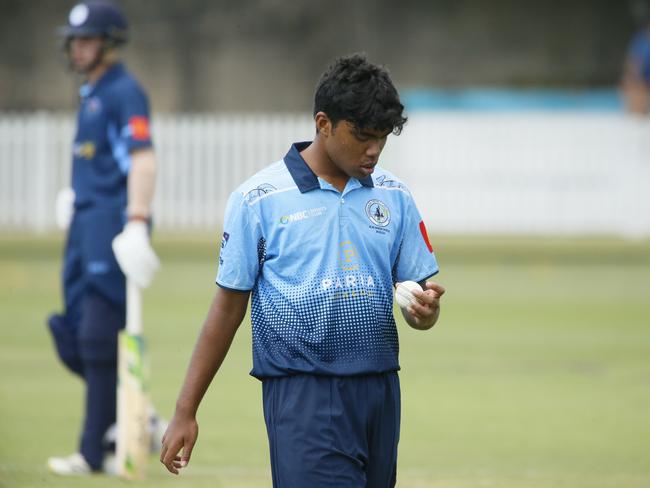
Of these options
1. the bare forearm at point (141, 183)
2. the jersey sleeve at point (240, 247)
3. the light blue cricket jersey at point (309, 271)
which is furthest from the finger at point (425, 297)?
the bare forearm at point (141, 183)

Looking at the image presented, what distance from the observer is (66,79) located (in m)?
21.4

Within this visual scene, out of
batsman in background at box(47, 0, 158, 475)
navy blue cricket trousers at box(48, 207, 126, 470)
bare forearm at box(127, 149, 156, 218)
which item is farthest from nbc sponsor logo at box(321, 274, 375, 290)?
navy blue cricket trousers at box(48, 207, 126, 470)

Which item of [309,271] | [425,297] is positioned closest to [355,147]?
[309,271]

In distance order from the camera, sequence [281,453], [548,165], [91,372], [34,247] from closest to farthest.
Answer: [281,453]
[91,372]
[34,247]
[548,165]

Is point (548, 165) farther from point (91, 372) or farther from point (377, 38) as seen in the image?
point (91, 372)

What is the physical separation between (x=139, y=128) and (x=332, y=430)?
3.13 m

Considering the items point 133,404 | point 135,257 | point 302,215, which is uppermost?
point 302,215

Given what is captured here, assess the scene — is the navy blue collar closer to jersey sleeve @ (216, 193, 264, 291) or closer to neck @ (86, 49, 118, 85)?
jersey sleeve @ (216, 193, 264, 291)

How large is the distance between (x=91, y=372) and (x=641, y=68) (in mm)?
13334

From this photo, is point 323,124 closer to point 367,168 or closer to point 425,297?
point 367,168

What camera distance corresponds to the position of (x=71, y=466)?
672cm

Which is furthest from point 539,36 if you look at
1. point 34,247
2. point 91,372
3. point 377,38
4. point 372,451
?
point 372,451

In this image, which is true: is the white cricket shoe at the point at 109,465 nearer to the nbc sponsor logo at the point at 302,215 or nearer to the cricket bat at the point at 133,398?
the cricket bat at the point at 133,398

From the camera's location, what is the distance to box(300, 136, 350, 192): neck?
4.29m
